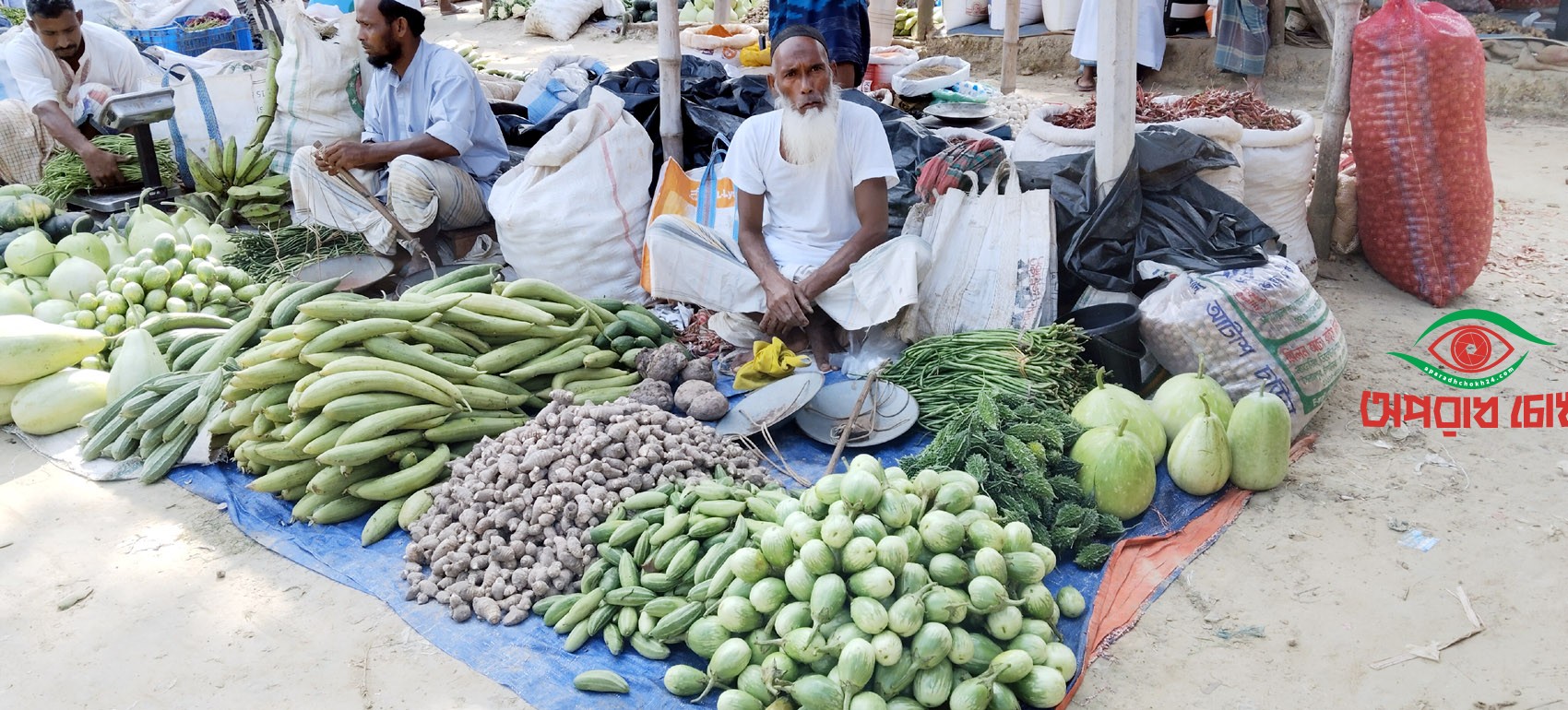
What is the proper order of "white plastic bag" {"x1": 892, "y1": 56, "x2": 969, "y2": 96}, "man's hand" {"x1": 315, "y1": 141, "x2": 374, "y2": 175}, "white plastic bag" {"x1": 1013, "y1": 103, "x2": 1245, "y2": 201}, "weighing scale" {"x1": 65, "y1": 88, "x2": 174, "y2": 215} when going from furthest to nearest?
"white plastic bag" {"x1": 892, "y1": 56, "x2": 969, "y2": 96} < "weighing scale" {"x1": 65, "y1": 88, "x2": 174, "y2": 215} < "man's hand" {"x1": 315, "y1": 141, "x2": 374, "y2": 175} < "white plastic bag" {"x1": 1013, "y1": 103, "x2": 1245, "y2": 201}

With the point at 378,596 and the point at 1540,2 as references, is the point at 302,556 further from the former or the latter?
the point at 1540,2

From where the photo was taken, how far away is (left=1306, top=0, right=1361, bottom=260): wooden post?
4.65 meters

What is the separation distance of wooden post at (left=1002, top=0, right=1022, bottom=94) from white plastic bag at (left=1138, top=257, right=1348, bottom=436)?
4715mm

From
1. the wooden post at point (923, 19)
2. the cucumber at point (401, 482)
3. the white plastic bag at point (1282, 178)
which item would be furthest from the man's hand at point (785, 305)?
the wooden post at point (923, 19)

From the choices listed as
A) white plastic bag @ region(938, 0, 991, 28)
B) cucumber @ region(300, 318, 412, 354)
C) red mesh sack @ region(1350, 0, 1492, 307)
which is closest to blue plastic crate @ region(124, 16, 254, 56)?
cucumber @ region(300, 318, 412, 354)

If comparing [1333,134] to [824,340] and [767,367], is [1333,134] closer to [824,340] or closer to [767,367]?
[824,340]

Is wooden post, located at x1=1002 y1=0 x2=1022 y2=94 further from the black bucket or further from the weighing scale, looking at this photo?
the weighing scale

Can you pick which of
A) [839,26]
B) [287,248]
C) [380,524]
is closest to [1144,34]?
[839,26]

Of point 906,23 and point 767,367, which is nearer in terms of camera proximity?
point 767,367

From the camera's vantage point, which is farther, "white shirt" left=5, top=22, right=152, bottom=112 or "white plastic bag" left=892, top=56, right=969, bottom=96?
"white plastic bag" left=892, top=56, right=969, bottom=96

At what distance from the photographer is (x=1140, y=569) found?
9.55 ft

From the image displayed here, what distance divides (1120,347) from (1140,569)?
3.36ft

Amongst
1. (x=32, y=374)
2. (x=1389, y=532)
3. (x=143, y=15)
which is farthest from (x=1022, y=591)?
(x=143, y=15)

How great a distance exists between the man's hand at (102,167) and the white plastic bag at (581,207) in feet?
8.98
